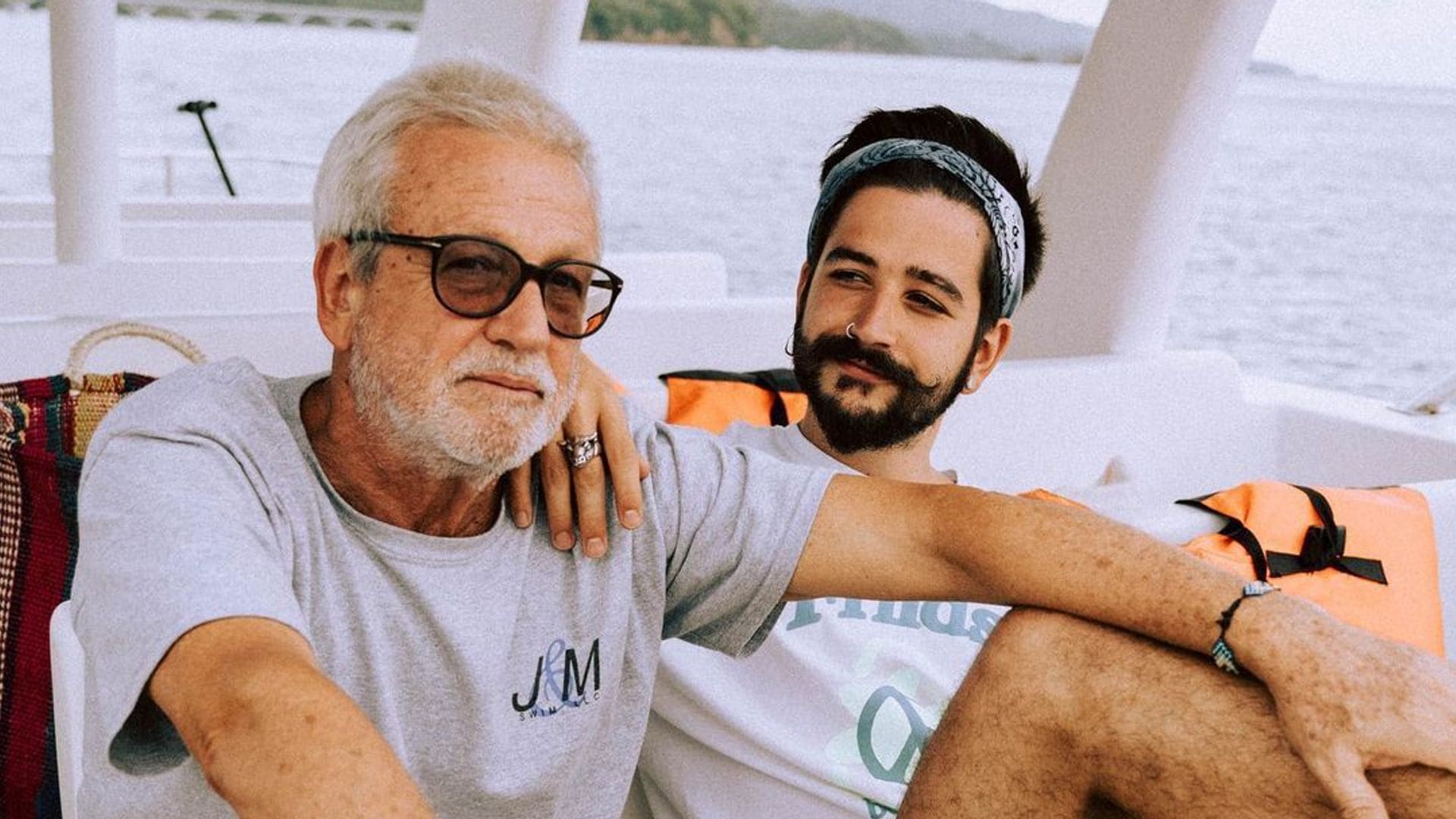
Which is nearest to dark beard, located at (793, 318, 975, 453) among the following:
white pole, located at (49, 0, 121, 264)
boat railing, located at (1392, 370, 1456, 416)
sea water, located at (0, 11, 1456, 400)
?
boat railing, located at (1392, 370, 1456, 416)

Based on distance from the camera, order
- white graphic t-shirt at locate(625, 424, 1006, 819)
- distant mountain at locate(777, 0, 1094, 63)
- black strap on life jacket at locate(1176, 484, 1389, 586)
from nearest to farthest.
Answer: white graphic t-shirt at locate(625, 424, 1006, 819) < black strap on life jacket at locate(1176, 484, 1389, 586) < distant mountain at locate(777, 0, 1094, 63)

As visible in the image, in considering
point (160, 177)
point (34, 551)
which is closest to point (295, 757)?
point (34, 551)

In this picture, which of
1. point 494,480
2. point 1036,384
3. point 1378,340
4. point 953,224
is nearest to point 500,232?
point 494,480

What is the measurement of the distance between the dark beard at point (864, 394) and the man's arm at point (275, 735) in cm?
115

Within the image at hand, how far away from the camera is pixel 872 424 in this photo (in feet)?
7.03

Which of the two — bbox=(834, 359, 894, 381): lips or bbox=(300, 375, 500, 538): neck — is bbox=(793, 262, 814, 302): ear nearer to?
bbox=(834, 359, 894, 381): lips

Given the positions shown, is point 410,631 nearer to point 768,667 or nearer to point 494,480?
point 494,480

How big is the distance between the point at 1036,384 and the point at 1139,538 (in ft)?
5.76

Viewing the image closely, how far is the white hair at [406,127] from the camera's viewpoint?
141 centimetres

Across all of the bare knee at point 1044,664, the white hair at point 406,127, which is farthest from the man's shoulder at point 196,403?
the bare knee at point 1044,664

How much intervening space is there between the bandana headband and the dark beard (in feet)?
0.68

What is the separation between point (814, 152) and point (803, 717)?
133 feet

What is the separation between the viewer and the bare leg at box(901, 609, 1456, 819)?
1.45 meters

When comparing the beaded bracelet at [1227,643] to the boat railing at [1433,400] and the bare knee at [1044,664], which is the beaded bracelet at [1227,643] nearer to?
the bare knee at [1044,664]
